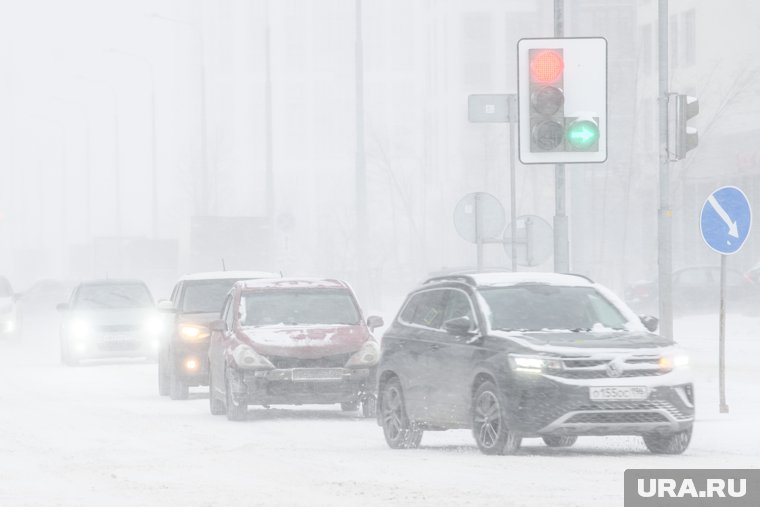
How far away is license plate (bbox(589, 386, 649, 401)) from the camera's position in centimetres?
1569

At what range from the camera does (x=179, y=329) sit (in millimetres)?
25312

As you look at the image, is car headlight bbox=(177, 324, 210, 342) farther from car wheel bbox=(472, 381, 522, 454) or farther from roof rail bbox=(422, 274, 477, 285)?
car wheel bbox=(472, 381, 522, 454)

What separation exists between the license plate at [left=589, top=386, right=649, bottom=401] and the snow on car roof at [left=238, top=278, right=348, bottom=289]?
727 cm

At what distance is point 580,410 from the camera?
616 inches

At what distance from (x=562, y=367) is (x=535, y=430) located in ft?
1.74

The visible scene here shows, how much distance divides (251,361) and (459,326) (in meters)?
4.71

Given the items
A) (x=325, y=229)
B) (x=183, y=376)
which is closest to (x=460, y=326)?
(x=183, y=376)

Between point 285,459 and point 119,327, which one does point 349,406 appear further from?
point 119,327

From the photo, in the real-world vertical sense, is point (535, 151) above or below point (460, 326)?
above

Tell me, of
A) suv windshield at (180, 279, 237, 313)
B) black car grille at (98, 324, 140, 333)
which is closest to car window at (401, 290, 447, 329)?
suv windshield at (180, 279, 237, 313)

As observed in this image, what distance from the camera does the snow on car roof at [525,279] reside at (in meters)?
17.3

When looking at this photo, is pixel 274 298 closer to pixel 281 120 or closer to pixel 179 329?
pixel 179 329

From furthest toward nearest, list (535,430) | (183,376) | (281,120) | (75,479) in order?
(281,120) < (183,376) < (535,430) < (75,479)

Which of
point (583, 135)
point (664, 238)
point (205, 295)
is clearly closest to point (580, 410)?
point (583, 135)
